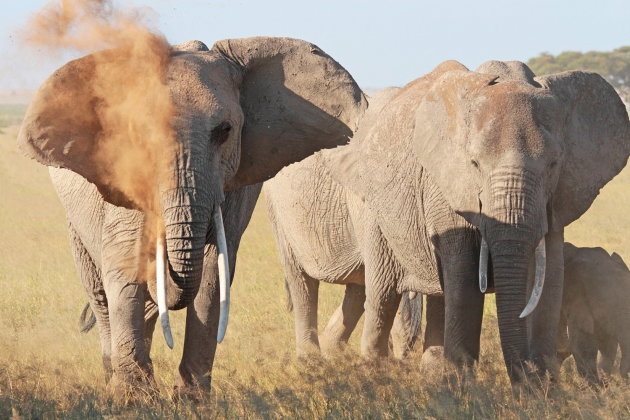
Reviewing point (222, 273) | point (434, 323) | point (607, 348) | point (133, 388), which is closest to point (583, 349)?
point (607, 348)

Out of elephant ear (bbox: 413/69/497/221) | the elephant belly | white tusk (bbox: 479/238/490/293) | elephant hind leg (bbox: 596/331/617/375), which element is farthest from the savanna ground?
elephant ear (bbox: 413/69/497/221)

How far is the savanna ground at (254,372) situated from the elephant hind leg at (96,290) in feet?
0.74

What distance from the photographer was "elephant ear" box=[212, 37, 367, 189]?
630 cm

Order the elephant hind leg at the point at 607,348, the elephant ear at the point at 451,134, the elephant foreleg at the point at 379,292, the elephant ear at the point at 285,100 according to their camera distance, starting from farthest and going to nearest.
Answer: the elephant foreleg at the point at 379,292 → the elephant hind leg at the point at 607,348 → the elephant ear at the point at 451,134 → the elephant ear at the point at 285,100

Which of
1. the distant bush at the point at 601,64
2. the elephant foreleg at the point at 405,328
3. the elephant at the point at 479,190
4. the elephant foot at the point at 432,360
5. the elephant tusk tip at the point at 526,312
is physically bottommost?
the elephant foot at the point at 432,360

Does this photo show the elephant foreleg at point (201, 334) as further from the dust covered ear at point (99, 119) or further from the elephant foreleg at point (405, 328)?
the elephant foreleg at point (405, 328)

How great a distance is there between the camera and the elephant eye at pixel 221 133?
5586 millimetres

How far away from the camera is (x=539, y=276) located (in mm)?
6363

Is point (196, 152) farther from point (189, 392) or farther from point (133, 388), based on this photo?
point (189, 392)

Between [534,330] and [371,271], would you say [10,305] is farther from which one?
[534,330]

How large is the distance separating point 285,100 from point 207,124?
3.30 feet

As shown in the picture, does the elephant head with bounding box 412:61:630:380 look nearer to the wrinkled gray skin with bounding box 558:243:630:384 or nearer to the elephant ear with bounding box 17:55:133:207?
the wrinkled gray skin with bounding box 558:243:630:384

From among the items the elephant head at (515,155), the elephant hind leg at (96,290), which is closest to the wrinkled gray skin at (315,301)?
the elephant hind leg at (96,290)

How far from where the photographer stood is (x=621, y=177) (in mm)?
25875
